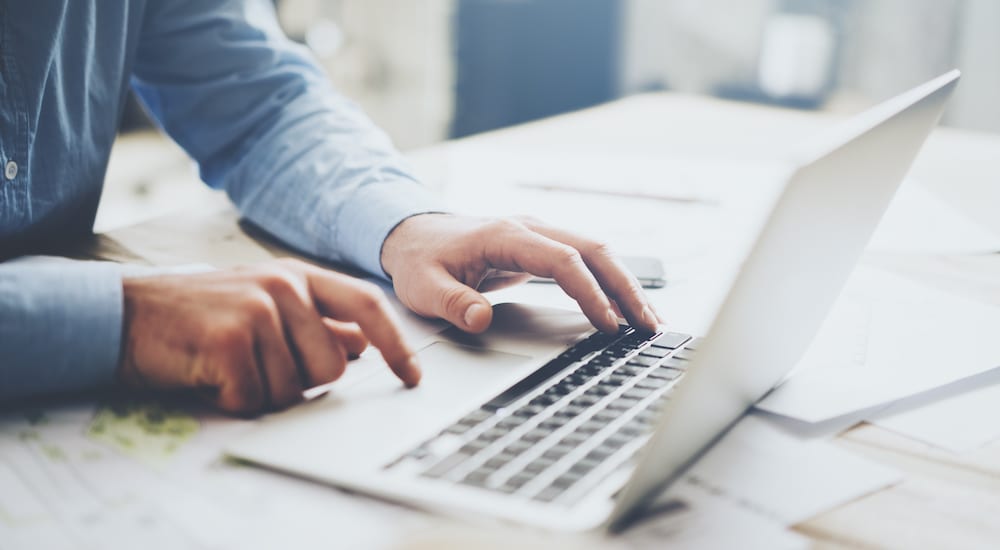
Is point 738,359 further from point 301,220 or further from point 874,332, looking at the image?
point 301,220

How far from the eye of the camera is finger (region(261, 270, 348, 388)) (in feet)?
1.62

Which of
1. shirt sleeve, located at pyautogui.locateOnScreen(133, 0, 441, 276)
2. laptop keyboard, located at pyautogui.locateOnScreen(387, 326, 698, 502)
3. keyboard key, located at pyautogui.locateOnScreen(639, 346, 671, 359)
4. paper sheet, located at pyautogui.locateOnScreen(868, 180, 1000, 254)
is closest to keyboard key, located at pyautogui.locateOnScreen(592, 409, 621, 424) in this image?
laptop keyboard, located at pyautogui.locateOnScreen(387, 326, 698, 502)

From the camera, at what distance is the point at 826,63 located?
2.77 meters

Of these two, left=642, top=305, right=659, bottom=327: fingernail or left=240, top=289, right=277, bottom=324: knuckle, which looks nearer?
left=240, top=289, right=277, bottom=324: knuckle

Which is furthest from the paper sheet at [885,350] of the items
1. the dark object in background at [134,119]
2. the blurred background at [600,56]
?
the dark object in background at [134,119]

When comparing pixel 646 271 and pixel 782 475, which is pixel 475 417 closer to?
pixel 782 475

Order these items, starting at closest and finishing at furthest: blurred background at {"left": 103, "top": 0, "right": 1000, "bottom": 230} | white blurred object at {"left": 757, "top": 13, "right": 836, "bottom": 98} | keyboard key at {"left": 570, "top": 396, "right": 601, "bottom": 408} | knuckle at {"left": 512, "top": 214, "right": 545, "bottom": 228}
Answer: keyboard key at {"left": 570, "top": 396, "right": 601, "bottom": 408} → knuckle at {"left": 512, "top": 214, "right": 545, "bottom": 228} → blurred background at {"left": 103, "top": 0, "right": 1000, "bottom": 230} → white blurred object at {"left": 757, "top": 13, "right": 836, "bottom": 98}

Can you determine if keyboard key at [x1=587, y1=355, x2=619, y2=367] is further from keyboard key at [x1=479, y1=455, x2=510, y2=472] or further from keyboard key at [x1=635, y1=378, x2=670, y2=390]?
keyboard key at [x1=479, y1=455, x2=510, y2=472]

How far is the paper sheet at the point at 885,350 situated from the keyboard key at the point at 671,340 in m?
0.07

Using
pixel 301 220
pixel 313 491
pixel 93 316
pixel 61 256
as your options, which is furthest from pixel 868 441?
pixel 61 256

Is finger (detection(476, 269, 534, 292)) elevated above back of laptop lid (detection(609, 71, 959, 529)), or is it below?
below

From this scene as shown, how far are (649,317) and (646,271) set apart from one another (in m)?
0.15

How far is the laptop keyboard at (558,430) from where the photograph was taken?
1.30 feet

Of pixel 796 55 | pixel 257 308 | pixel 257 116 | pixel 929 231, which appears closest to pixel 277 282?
pixel 257 308
